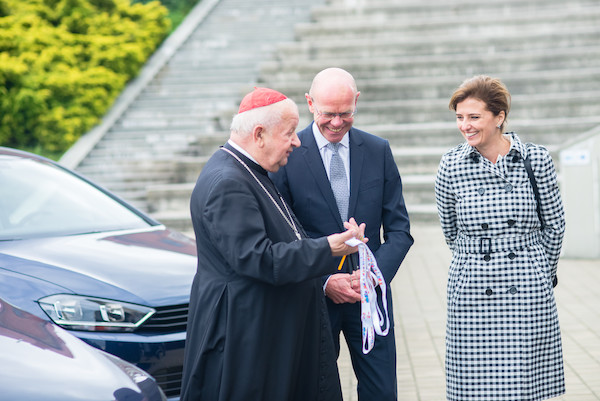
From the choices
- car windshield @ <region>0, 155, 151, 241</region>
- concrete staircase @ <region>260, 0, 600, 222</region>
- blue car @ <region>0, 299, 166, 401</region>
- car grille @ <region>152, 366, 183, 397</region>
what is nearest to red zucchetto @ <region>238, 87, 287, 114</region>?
blue car @ <region>0, 299, 166, 401</region>

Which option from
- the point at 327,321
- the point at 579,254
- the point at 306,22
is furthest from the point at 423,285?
the point at 306,22

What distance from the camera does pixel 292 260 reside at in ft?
9.87

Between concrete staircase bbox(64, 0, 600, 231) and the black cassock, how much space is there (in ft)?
27.6

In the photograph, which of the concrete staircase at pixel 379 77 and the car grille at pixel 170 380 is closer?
the car grille at pixel 170 380

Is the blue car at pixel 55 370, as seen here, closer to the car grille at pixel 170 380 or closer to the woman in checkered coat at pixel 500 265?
the car grille at pixel 170 380

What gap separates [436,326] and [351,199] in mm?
3364

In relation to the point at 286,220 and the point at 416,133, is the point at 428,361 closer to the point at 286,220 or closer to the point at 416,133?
the point at 286,220

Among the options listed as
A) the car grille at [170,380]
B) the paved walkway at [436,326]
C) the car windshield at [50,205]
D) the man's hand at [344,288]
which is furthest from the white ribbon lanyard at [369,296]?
the car windshield at [50,205]

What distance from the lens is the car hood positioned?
4318 millimetres

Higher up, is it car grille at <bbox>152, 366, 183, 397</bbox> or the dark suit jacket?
the dark suit jacket

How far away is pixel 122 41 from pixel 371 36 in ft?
16.2

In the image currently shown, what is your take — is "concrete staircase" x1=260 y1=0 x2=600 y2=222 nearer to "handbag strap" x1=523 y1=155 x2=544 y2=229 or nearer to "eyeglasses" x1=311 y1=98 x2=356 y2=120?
"handbag strap" x1=523 y1=155 x2=544 y2=229

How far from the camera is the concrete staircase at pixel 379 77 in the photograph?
42.8ft

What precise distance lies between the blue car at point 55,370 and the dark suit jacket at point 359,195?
40.5 inches
